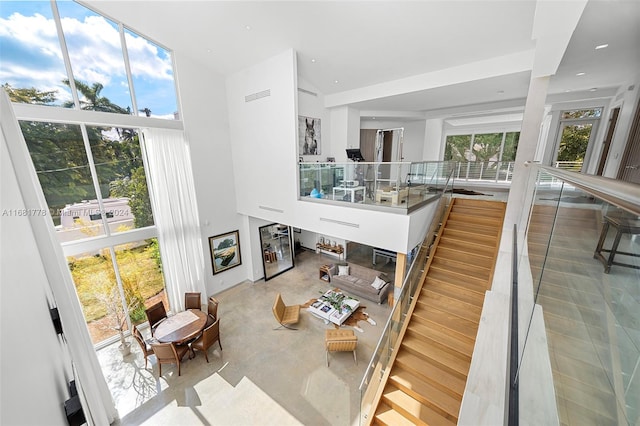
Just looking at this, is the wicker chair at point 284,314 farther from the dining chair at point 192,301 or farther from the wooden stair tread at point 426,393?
the wooden stair tread at point 426,393

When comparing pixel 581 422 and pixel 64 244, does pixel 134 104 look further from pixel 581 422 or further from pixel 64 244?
pixel 581 422

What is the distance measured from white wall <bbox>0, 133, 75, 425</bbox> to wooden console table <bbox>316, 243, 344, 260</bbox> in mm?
9607

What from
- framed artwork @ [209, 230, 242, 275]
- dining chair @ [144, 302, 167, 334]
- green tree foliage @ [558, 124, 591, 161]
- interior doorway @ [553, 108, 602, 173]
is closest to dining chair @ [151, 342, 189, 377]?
dining chair @ [144, 302, 167, 334]

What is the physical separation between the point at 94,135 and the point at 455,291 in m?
9.13

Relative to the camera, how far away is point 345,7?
14.8 feet

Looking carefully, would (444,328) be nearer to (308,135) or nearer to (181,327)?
(181,327)

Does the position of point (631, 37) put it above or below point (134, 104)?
above

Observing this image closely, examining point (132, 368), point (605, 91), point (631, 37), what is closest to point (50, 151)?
point (132, 368)

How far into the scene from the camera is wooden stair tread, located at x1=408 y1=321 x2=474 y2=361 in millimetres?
4371

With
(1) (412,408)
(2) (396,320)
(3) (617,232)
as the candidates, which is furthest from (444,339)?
(3) (617,232)

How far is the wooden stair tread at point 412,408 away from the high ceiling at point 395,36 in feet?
20.6

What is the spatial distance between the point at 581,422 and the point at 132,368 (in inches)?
300

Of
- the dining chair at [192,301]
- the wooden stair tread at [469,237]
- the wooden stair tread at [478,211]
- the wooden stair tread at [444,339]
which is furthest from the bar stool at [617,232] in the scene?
the dining chair at [192,301]

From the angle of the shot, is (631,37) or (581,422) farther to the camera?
(631,37)
